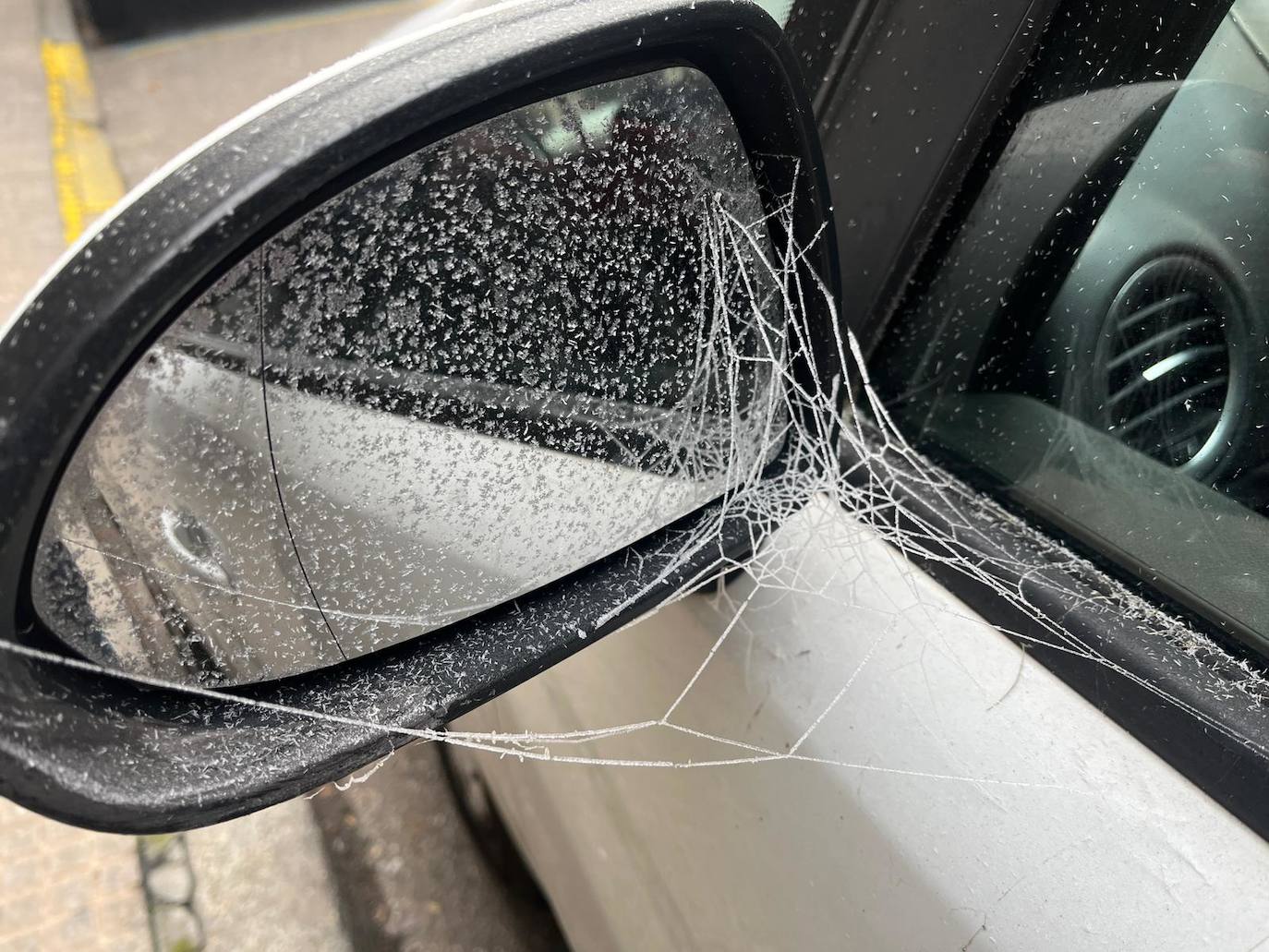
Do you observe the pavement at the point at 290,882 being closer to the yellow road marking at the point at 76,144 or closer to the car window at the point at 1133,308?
the car window at the point at 1133,308

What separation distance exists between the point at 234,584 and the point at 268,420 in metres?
0.19

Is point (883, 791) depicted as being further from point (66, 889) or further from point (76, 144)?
point (76, 144)

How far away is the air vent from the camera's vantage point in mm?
1005

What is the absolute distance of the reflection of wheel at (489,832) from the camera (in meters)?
2.66

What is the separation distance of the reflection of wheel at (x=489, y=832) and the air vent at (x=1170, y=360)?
2.05m

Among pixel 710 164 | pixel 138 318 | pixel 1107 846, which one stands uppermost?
pixel 710 164

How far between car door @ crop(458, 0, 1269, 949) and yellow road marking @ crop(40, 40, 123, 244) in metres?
5.32

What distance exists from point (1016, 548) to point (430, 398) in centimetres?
75

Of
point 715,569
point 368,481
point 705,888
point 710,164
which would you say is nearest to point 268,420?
point 368,481

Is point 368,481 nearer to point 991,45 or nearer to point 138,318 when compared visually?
point 138,318

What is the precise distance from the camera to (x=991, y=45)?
118 cm

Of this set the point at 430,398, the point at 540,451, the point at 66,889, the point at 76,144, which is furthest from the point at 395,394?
the point at 76,144

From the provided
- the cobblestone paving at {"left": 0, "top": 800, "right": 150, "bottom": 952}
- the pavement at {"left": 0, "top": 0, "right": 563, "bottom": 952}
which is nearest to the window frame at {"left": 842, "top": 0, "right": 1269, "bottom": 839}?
the pavement at {"left": 0, "top": 0, "right": 563, "bottom": 952}

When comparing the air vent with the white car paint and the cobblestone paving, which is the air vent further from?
Result: the cobblestone paving
